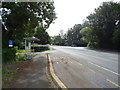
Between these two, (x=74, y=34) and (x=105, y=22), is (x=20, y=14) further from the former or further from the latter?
(x=74, y=34)

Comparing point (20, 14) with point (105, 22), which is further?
point (105, 22)

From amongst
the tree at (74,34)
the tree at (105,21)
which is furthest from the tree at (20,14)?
the tree at (74,34)

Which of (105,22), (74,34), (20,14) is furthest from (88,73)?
(74,34)

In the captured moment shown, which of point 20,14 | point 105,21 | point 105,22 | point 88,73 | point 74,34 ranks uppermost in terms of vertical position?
point 105,21

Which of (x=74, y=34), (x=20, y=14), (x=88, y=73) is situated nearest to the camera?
(x=88, y=73)

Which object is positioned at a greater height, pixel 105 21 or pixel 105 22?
pixel 105 21

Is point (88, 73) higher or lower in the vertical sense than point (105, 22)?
lower

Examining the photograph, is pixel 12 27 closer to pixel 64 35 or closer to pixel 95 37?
pixel 95 37

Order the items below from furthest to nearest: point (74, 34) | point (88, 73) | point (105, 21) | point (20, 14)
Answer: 1. point (74, 34)
2. point (105, 21)
3. point (20, 14)
4. point (88, 73)

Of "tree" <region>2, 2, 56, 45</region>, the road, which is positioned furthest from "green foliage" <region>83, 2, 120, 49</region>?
the road

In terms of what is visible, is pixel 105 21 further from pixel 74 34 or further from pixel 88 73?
pixel 74 34

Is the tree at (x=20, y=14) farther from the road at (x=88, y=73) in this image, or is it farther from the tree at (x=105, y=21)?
the tree at (x=105, y=21)

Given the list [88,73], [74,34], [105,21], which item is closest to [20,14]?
[88,73]

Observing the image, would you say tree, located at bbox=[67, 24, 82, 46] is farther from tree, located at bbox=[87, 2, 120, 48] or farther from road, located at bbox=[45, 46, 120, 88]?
road, located at bbox=[45, 46, 120, 88]
